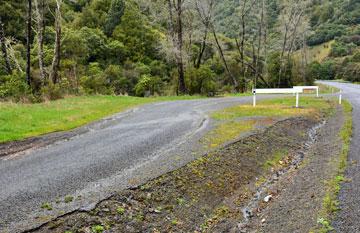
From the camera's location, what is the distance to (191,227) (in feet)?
23.7

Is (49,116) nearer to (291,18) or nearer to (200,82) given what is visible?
Result: (200,82)

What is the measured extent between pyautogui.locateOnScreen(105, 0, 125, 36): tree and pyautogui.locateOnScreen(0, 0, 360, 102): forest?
114 mm

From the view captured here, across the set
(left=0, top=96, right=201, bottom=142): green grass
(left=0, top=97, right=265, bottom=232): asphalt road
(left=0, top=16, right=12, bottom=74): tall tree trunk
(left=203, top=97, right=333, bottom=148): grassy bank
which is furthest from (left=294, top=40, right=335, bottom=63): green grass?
(left=0, top=97, right=265, bottom=232): asphalt road

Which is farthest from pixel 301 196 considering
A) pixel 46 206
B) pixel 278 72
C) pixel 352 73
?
pixel 352 73

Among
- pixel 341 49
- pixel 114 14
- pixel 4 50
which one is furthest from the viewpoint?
pixel 341 49

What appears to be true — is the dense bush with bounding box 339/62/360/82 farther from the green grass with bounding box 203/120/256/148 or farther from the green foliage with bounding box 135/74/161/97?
the green grass with bounding box 203/120/256/148

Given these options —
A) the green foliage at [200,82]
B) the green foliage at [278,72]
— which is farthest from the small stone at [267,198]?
the green foliage at [278,72]

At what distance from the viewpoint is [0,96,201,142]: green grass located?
43.3 feet

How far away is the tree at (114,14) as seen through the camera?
45844mm

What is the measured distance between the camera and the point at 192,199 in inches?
322

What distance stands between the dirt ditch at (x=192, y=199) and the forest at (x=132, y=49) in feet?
44.2

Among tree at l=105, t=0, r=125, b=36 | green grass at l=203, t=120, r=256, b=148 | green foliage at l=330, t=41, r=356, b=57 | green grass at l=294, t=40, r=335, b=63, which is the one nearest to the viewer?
green grass at l=203, t=120, r=256, b=148

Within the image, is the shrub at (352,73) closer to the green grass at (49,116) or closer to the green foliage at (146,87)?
the green foliage at (146,87)

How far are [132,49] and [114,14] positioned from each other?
5232mm
